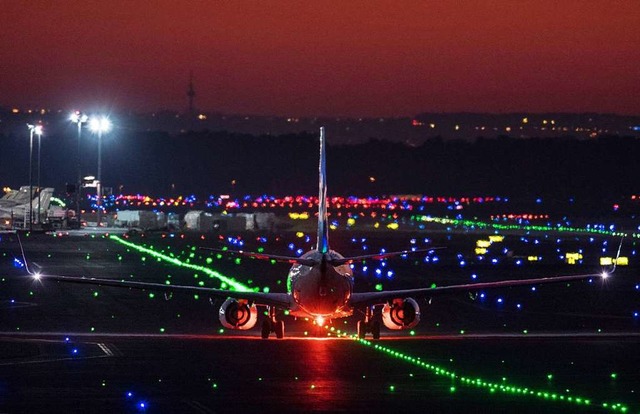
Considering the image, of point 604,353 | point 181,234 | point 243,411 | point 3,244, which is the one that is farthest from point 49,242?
point 243,411

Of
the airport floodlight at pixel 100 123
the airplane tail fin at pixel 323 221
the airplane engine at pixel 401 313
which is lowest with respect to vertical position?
the airplane engine at pixel 401 313

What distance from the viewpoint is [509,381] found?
31531mm

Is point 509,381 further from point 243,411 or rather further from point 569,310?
point 569,310

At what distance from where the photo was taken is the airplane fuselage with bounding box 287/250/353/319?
135ft

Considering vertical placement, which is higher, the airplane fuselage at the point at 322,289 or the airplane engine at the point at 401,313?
the airplane fuselage at the point at 322,289

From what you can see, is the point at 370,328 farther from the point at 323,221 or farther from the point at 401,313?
the point at 323,221

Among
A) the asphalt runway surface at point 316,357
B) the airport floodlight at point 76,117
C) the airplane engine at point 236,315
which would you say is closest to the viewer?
the asphalt runway surface at point 316,357

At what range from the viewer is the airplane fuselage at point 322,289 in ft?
135

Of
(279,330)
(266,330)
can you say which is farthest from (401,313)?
(266,330)

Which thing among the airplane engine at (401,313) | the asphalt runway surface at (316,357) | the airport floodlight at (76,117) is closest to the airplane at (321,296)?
the airplane engine at (401,313)

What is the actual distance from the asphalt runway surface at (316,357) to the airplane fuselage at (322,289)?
1.05m

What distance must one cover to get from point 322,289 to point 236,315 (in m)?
4.29

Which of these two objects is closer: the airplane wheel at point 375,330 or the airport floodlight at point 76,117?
the airplane wheel at point 375,330

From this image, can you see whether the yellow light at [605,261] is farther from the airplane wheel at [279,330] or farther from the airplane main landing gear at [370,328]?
the airplane wheel at [279,330]
